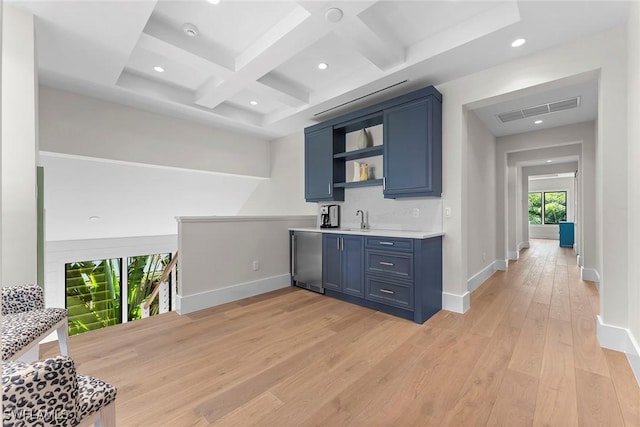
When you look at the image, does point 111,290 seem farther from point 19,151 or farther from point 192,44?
point 192,44

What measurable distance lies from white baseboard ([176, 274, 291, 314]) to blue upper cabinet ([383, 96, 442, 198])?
1.98m

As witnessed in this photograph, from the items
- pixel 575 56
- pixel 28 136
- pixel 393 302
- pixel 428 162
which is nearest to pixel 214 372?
pixel 393 302

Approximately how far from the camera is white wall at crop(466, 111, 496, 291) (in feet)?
13.3

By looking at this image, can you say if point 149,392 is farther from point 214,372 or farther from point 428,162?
point 428,162

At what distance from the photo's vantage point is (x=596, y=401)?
74.3 inches

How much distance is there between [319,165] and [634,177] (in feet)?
10.5

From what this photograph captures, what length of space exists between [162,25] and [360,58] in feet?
6.28

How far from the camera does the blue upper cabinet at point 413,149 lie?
3230 millimetres

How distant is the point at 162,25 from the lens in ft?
8.84

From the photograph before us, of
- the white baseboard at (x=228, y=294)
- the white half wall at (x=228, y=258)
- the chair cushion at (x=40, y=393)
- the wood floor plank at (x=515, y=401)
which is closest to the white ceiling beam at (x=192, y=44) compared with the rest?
the white half wall at (x=228, y=258)

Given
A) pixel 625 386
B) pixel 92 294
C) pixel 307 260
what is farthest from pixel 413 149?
pixel 92 294

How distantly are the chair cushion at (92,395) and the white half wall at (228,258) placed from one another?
202 centimetres

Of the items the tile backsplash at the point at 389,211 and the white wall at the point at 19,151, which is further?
the tile backsplash at the point at 389,211

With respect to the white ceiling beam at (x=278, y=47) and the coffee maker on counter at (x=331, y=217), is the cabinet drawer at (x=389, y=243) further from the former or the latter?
the white ceiling beam at (x=278, y=47)
